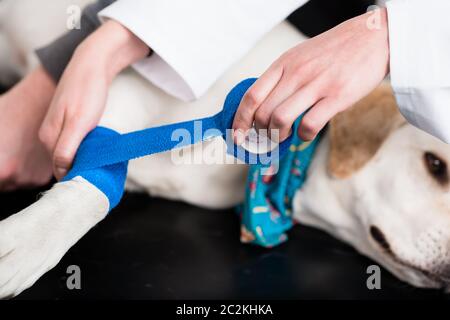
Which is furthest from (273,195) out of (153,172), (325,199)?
(153,172)

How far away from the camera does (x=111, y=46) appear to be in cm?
74

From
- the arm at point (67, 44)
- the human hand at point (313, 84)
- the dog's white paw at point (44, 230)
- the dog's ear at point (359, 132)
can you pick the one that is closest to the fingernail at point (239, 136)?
the human hand at point (313, 84)

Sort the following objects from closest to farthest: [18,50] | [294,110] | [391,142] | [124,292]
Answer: [294,110] → [124,292] → [391,142] → [18,50]

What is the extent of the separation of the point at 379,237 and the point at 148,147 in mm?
384

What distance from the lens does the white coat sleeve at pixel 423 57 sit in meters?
0.61

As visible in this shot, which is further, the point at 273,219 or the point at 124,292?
the point at 273,219

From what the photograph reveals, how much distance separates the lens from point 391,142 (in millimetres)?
814

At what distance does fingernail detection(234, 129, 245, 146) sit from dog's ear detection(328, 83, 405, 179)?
274mm

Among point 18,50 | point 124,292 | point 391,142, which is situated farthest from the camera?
point 18,50

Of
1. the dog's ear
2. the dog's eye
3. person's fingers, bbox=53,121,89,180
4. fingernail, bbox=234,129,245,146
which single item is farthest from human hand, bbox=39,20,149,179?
the dog's eye

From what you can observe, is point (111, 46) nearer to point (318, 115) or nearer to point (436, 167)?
point (318, 115)

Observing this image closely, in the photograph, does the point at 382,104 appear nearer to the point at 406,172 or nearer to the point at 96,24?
the point at 406,172

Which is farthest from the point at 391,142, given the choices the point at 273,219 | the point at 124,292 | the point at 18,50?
the point at 18,50

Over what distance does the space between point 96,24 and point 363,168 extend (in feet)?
1.55
